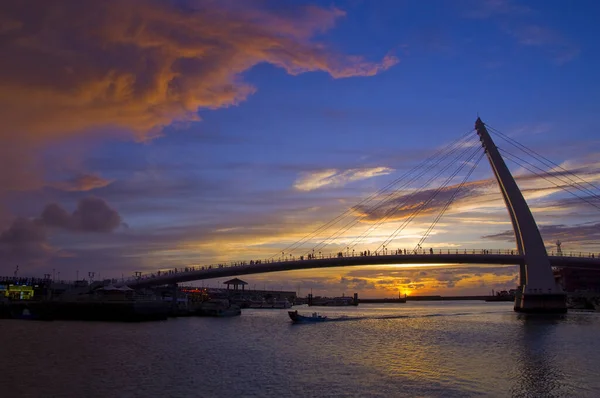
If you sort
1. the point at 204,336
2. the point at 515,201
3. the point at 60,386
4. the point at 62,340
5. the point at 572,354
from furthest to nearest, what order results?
the point at 515,201
the point at 204,336
the point at 62,340
the point at 572,354
the point at 60,386

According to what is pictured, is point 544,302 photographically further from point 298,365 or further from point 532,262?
point 298,365

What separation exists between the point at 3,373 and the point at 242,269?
172ft

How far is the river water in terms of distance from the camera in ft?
58.6

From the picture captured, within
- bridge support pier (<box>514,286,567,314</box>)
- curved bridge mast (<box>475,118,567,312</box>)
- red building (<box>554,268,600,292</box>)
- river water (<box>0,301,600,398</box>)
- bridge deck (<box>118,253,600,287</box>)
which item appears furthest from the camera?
red building (<box>554,268,600,292</box>)

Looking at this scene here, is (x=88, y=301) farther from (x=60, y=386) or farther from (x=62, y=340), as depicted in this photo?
(x=60, y=386)

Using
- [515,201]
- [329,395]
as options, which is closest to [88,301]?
[329,395]

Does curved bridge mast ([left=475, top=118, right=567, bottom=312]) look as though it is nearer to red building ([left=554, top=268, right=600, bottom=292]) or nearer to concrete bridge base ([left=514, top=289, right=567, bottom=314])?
A: concrete bridge base ([left=514, top=289, right=567, bottom=314])

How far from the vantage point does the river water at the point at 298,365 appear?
17.9m

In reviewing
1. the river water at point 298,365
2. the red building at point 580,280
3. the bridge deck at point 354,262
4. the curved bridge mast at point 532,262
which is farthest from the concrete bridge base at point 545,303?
the red building at point 580,280

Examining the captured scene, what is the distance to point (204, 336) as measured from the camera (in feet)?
124

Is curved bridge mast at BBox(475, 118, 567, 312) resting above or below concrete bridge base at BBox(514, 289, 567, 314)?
above

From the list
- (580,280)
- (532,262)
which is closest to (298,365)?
(532,262)

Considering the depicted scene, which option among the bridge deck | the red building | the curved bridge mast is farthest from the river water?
the red building

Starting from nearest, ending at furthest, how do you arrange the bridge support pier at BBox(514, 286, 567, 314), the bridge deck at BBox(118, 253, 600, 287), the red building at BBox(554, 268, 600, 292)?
the bridge support pier at BBox(514, 286, 567, 314) → the bridge deck at BBox(118, 253, 600, 287) → the red building at BBox(554, 268, 600, 292)
